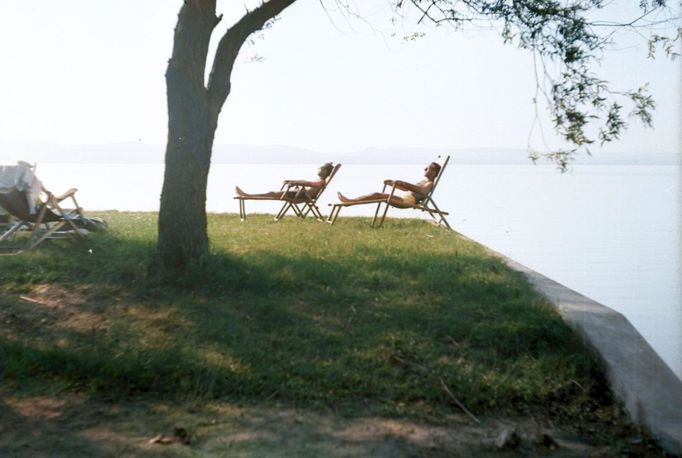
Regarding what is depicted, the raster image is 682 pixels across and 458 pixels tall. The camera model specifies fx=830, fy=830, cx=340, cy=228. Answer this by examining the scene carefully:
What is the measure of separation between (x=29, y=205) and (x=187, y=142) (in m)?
2.94

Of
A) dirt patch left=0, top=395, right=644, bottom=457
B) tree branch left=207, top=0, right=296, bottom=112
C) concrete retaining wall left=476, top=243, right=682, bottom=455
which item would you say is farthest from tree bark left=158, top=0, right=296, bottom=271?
concrete retaining wall left=476, top=243, right=682, bottom=455

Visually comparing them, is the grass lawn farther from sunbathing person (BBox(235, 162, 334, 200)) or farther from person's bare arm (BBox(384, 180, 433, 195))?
sunbathing person (BBox(235, 162, 334, 200))

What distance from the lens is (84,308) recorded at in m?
7.12

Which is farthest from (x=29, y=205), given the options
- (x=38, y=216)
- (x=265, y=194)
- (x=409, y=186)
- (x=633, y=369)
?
(x=633, y=369)

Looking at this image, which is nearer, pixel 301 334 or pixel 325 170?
pixel 301 334

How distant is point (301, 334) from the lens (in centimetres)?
650

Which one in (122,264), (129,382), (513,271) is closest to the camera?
(129,382)

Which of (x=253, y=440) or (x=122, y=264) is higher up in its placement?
(x=122, y=264)

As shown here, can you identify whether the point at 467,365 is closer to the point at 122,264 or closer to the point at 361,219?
the point at 122,264

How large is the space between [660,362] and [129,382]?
12.1ft

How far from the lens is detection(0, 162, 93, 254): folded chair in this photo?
9822mm

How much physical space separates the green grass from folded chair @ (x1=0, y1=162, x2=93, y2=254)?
817mm

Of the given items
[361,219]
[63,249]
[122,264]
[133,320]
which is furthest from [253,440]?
[361,219]

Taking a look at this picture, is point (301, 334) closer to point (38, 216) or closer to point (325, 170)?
point (38, 216)
